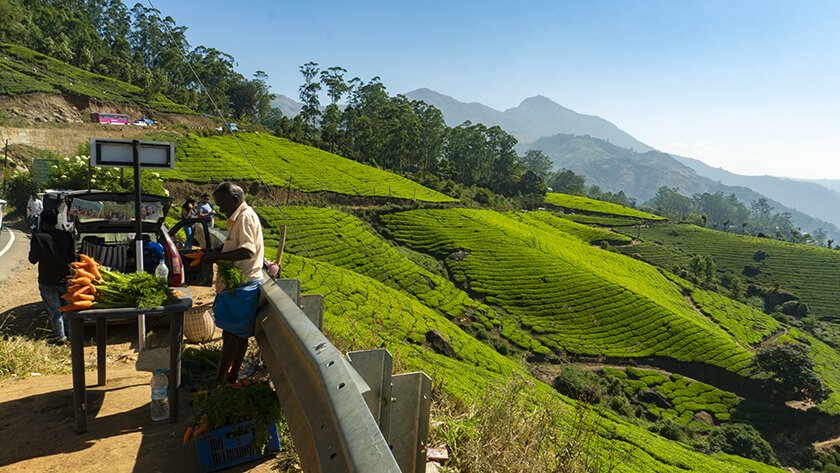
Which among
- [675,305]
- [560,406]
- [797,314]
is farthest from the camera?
[797,314]

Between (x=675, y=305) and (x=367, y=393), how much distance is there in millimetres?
52747

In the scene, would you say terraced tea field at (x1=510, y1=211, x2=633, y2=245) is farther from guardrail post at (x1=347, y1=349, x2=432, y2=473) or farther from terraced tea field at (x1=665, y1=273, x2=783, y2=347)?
guardrail post at (x1=347, y1=349, x2=432, y2=473)

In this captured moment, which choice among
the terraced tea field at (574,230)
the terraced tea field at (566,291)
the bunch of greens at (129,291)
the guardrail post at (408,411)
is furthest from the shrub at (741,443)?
the terraced tea field at (574,230)

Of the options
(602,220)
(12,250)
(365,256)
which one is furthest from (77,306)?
(602,220)

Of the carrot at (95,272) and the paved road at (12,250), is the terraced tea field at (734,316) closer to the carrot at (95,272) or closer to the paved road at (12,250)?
the paved road at (12,250)

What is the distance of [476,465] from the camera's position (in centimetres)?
299

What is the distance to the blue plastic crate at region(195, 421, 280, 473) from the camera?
111 inches

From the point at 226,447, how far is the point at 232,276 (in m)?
1.23

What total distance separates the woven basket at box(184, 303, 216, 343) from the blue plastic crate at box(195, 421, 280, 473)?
2.84 meters

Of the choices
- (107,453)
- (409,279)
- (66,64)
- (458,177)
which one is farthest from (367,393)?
(458,177)

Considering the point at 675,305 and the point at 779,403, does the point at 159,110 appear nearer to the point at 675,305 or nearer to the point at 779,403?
the point at 675,305

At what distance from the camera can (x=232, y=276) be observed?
3.48 m

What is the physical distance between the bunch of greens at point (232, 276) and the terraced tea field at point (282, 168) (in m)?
36.1

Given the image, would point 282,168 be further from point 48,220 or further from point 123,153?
point 123,153
